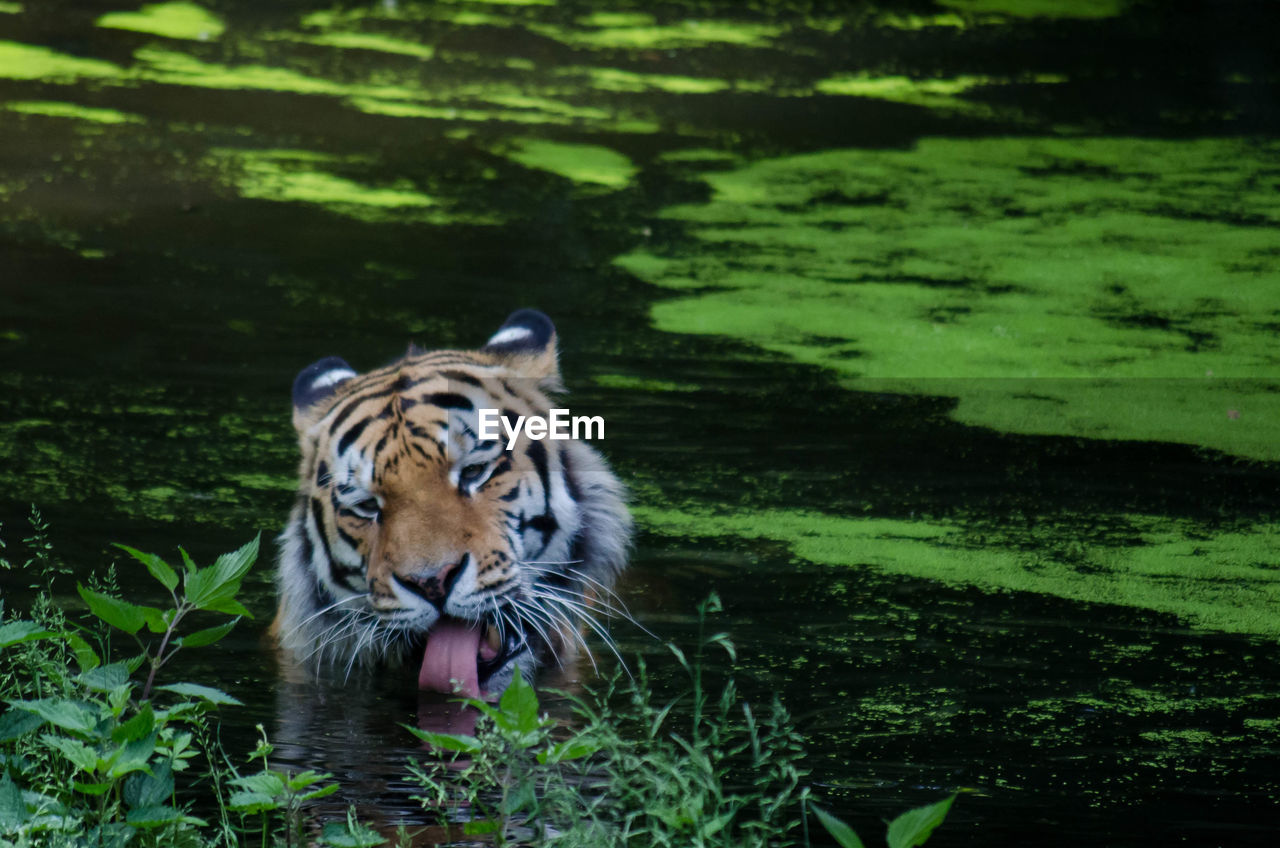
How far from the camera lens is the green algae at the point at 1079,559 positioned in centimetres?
399

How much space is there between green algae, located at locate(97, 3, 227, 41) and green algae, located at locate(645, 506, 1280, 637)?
24.9ft

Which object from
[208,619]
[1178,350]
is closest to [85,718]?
[208,619]

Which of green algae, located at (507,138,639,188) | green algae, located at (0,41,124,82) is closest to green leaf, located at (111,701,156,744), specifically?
green algae, located at (507,138,639,188)

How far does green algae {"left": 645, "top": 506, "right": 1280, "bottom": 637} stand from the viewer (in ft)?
13.1

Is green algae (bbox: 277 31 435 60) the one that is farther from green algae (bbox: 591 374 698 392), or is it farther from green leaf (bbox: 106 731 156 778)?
green leaf (bbox: 106 731 156 778)

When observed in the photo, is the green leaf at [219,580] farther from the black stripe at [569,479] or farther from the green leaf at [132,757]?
the black stripe at [569,479]

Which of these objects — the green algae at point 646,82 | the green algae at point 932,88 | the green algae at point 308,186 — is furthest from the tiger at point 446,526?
the green algae at point 932,88

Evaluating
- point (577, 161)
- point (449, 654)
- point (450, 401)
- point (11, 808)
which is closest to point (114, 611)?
point (11, 808)

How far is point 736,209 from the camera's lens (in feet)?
25.5

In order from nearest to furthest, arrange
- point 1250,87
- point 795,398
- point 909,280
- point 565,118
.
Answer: point 795,398 → point 909,280 → point 565,118 → point 1250,87

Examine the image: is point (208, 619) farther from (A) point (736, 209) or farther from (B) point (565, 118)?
(B) point (565, 118)

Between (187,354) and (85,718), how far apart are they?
3.64 m

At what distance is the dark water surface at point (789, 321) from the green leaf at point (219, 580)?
61cm

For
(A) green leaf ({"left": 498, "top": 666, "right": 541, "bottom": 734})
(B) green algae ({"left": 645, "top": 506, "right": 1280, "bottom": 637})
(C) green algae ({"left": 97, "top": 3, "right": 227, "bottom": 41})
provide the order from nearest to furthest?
1. (A) green leaf ({"left": 498, "top": 666, "right": 541, "bottom": 734})
2. (B) green algae ({"left": 645, "top": 506, "right": 1280, "bottom": 637})
3. (C) green algae ({"left": 97, "top": 3, "right": 227, "bottom": 41})
